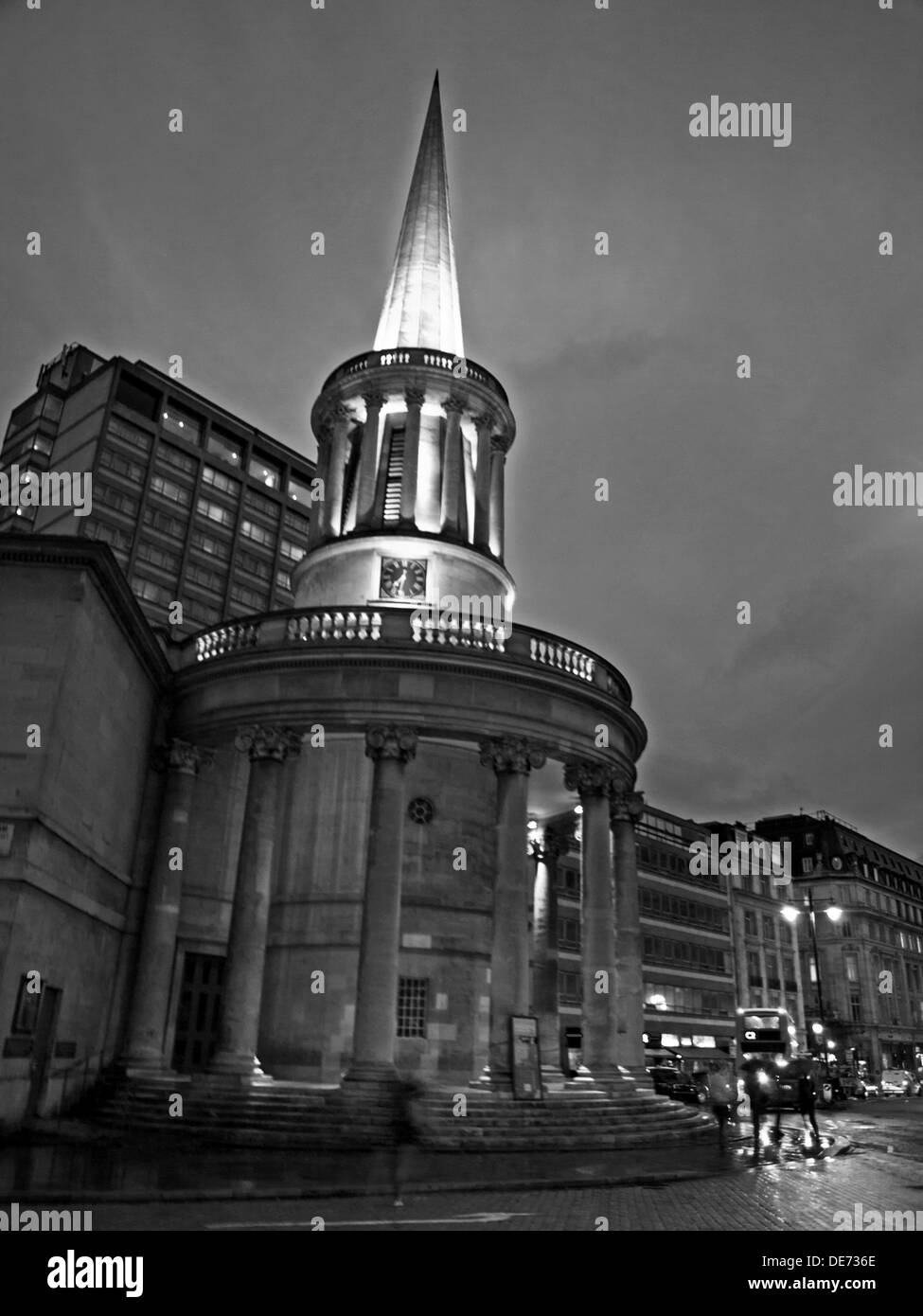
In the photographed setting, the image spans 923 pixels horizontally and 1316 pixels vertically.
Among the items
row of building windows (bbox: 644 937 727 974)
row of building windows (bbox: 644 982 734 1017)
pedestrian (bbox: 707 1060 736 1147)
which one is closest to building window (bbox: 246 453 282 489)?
row of building windows (bbox: 644 937 727 974)

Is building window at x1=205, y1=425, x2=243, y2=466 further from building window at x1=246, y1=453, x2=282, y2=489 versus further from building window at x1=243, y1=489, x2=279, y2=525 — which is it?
building window at x1=243, y1=489, x2=279, y2=525

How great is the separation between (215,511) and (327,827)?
240ft

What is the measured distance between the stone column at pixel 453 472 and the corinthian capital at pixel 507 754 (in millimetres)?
9877

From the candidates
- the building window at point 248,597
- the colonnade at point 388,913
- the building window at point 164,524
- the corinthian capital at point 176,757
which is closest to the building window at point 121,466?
the building window at point 164,524

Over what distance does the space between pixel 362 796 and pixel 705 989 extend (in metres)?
53.6

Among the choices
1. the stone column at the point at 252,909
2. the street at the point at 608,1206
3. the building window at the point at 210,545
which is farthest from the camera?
the building window at the point at 210,545

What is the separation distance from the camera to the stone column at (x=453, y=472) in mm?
34344

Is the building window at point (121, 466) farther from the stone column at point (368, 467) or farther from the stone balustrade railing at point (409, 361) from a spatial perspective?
the stone column at point (368, 467)

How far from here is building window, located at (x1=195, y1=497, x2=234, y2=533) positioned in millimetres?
95188

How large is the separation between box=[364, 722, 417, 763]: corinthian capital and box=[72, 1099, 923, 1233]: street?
410 inches

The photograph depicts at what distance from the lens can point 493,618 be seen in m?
30.2
